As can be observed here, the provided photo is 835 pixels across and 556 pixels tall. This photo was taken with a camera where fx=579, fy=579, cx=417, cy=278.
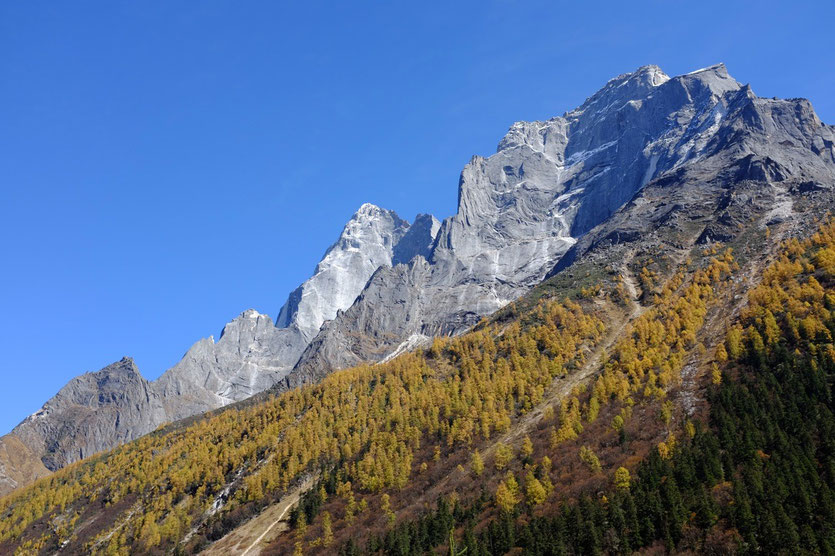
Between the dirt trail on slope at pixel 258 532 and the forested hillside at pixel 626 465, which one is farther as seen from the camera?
the dirt trail on slope at pixel 258 532

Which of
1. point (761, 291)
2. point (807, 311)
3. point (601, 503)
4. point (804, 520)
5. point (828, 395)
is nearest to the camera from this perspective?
point (804, 520)

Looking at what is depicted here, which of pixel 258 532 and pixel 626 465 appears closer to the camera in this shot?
pixel 626 465

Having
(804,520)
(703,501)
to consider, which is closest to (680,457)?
(703,501)

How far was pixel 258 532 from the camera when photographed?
173 meters

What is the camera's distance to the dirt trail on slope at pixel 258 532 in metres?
165

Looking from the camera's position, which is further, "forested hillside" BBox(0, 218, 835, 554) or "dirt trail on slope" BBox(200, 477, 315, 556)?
"dirt trail on slope" BBox(200, 477, 315, 556)

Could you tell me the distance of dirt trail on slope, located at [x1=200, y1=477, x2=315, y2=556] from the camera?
6511 inches

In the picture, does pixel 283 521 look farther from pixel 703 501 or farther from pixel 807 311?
pixel 807 311

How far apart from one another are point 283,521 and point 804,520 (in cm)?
13547

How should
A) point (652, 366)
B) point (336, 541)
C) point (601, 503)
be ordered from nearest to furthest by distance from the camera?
point (601, 503)
point (336, 541)
point (652, 366)

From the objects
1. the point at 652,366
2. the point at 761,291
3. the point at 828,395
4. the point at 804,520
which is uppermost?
the point at 761,291

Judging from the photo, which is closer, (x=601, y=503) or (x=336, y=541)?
(x=601, y=503)

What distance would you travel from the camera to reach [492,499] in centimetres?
13988

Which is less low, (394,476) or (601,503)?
(394,476)
